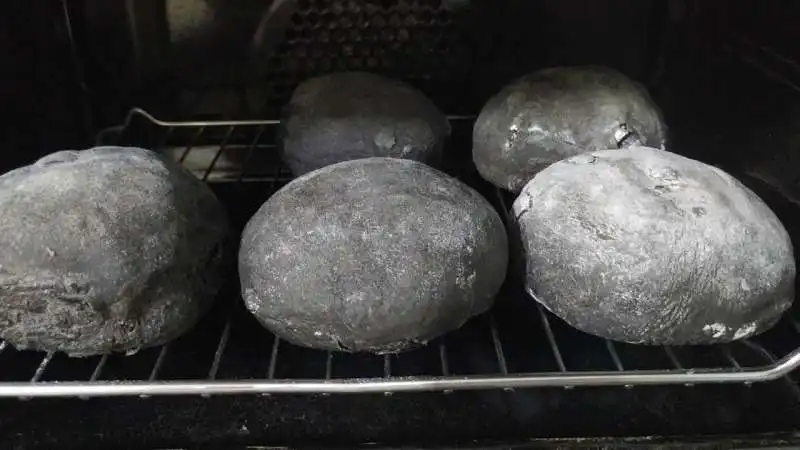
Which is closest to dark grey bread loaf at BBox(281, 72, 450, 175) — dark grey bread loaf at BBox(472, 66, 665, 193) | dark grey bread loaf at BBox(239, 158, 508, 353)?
dark grey bread loaf at BBox(472, 66, 665, 193)

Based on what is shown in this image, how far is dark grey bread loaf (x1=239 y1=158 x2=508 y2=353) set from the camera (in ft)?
2.03

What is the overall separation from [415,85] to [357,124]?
176mm

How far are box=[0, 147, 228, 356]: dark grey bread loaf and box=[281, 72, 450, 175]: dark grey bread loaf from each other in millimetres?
223

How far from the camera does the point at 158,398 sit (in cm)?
67

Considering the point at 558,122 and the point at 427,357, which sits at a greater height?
the point at 558,122

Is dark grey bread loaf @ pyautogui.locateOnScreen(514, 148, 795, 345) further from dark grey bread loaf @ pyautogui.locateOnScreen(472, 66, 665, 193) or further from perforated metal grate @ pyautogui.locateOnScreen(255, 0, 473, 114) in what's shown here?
perforated metal grate @ pyautogui.locateOnScreen(255, 0, 473, 114)

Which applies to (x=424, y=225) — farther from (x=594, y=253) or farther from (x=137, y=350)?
(x=137, y=350)

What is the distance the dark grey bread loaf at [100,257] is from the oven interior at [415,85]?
0.05 metres

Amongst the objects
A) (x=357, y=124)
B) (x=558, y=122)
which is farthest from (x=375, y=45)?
(x=558, y=122)

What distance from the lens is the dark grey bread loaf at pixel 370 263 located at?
62 centimetres

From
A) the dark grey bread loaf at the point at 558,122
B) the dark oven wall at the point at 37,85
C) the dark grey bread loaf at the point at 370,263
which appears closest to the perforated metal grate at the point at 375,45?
the dark grey bread loaf at the point at 558,122

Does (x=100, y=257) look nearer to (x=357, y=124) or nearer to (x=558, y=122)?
(x=357, y=124)

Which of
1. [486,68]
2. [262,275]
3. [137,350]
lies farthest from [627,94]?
[137,350]

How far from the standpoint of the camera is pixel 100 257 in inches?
24.7
